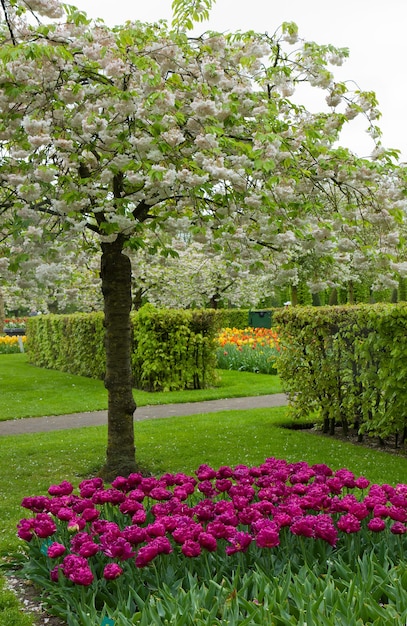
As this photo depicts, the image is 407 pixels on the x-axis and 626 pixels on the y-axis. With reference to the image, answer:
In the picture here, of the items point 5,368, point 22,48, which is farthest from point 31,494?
point 5,368

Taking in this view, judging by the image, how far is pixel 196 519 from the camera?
3.96 meters

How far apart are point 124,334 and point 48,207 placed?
Answer: 52.8 inches

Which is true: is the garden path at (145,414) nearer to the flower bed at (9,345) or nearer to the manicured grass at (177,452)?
the manicured grass at (177,452)

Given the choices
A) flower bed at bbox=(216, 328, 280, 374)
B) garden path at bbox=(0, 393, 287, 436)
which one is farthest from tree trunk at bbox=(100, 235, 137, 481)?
flower bed at bbox=(216, 328, 280, 374)

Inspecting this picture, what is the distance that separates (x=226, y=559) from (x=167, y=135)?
268cm

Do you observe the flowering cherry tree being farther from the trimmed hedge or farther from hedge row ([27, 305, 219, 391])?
the trimmed hedge

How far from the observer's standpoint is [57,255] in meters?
5.16

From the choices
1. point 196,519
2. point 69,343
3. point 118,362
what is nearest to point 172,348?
point 69,343

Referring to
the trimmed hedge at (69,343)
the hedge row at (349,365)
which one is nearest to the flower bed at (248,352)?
the trimmed hedge at (69,343)

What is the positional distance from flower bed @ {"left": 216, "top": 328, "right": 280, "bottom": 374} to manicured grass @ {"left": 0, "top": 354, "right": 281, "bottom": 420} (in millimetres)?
470

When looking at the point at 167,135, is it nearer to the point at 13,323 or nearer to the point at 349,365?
the point at 349,365

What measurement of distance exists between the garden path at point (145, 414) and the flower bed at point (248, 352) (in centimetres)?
358

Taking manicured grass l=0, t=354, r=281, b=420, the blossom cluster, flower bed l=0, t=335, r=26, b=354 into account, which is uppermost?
flower bed l=0, t=335, r=26, b=354

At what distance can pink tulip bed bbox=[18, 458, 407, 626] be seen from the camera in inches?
115
